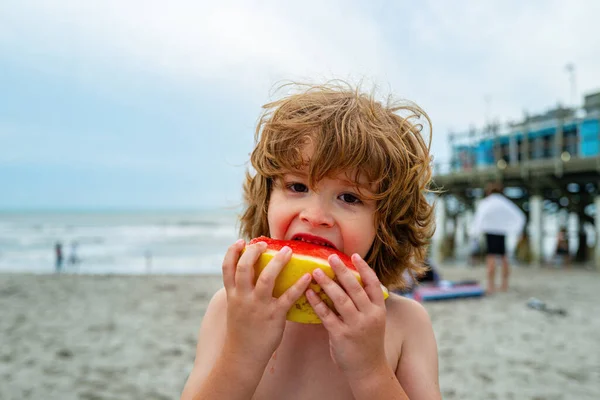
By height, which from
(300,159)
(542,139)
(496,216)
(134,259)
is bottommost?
(134,259)

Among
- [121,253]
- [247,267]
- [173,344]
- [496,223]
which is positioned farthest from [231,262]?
[121,253]

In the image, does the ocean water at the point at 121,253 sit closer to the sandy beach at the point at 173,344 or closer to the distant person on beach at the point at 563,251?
the sandy beach at the point at 173,344

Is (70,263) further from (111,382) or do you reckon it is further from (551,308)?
(551,308)

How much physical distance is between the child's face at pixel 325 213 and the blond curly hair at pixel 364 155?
0.13 ft

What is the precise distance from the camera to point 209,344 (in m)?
1.67

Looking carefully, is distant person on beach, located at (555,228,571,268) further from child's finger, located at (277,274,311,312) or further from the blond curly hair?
child's finger, located at (277,274,311,312)

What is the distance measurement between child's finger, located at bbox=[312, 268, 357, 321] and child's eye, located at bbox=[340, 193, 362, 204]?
0.40m

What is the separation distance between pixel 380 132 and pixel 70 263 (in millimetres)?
21450

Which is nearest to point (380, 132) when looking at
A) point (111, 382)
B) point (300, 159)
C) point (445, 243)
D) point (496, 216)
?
point (300, 159)

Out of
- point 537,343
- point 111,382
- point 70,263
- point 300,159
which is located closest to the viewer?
point 300,159

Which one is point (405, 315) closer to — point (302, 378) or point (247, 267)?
point (302, 378)

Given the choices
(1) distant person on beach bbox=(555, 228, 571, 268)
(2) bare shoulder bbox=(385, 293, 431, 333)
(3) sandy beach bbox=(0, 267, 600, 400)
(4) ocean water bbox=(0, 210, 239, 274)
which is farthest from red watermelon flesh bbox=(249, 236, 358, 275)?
(1) distant person on beach bbox=(555, 228, 571, 268)

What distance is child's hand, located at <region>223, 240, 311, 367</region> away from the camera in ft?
4.16

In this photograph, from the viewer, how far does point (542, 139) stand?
20.6 metres
